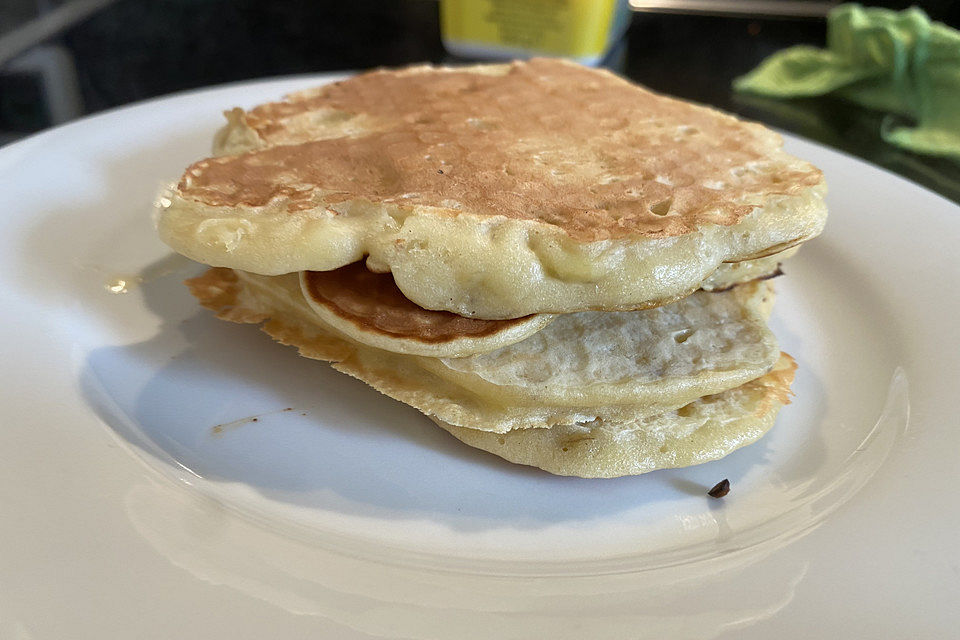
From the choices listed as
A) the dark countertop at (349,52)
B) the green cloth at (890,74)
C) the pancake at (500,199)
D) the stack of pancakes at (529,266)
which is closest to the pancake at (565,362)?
the stack of pancakes at (529,266)

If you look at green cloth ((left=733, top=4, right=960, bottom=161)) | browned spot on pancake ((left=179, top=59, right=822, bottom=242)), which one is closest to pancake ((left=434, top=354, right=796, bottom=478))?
browned spot on pancake ((left=179, top=59, right=822, bottom=242))

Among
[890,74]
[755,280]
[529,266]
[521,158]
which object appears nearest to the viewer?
[529,266]

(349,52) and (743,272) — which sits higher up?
(743,272)

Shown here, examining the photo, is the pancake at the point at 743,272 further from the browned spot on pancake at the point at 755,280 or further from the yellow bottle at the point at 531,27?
the yellow bottle at the point at 531,27

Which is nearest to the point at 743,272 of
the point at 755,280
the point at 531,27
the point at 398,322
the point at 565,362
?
the point at 755,280

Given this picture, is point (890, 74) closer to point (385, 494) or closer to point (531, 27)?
point (531, 27)

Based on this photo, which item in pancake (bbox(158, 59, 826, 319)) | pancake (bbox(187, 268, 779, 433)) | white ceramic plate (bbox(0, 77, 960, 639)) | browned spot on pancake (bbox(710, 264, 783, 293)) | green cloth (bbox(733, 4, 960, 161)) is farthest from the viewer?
green cloth (bbox(733, 4, 960, 161))

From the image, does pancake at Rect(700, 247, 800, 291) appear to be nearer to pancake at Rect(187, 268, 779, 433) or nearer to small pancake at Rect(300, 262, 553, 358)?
pancake at Rect(187, 268, 779, 433)
